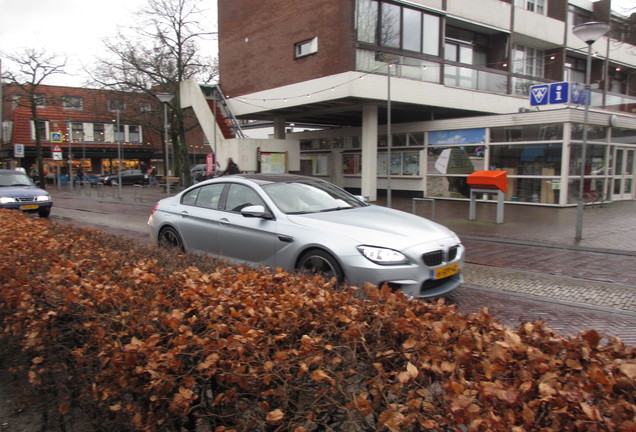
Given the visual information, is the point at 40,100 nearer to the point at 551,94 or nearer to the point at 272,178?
the point at 551,94

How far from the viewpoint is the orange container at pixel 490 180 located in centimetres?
1253

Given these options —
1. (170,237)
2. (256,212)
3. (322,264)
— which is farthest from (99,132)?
(322,264)

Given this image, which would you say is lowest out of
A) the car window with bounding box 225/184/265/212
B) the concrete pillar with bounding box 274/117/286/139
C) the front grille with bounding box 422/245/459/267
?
the front grille with bounding box 422/245/459/267

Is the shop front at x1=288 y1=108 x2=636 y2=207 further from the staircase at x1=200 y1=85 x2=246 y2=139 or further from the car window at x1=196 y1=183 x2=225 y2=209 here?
the car window at x1=196 y1=183 x2=225 y2=209

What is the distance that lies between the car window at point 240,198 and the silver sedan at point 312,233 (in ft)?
0.05

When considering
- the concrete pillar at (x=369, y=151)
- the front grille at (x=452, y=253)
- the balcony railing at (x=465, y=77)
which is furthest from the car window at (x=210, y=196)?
the concrete pillar at (x=369, y=151)

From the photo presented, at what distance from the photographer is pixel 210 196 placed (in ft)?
22.9

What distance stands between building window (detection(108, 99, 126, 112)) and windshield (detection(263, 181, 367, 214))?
89.4ft

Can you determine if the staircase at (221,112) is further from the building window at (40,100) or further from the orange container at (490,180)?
the building window at (40,100)

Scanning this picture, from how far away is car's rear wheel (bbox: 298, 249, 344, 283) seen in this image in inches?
195

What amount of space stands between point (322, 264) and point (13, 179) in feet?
49.4

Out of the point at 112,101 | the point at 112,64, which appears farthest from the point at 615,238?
the point at 112,101

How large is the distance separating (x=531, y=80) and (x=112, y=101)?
26.2 metres

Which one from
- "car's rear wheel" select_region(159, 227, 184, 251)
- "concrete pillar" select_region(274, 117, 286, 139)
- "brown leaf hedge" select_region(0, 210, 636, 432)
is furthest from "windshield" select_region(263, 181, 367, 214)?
"concrete pillar" select_region(274, 117, 286, 139)
